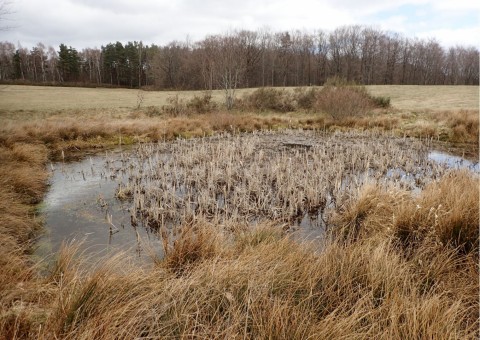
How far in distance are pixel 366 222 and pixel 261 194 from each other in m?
2.40

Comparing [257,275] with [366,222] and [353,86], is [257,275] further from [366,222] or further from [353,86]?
[353,86]

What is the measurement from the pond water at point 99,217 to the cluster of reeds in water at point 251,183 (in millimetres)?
192

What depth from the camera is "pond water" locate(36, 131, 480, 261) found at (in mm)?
5141

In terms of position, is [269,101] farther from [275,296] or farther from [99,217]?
[275,296]

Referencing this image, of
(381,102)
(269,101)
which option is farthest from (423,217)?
(381,102)

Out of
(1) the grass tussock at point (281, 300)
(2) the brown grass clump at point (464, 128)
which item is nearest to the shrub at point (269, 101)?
(2) the brown grass clump at point (464, 128)

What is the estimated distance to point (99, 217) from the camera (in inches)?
251

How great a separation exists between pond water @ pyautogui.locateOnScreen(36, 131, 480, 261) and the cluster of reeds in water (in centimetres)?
19

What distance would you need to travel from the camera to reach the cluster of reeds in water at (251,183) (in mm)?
6270

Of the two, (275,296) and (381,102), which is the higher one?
(381,102)

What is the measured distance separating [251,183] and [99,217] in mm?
3480

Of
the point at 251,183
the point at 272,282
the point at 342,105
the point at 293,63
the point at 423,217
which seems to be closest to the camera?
the point at 272,282

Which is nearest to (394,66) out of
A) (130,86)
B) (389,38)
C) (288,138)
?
(389,38)

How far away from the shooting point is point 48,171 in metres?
9.82
